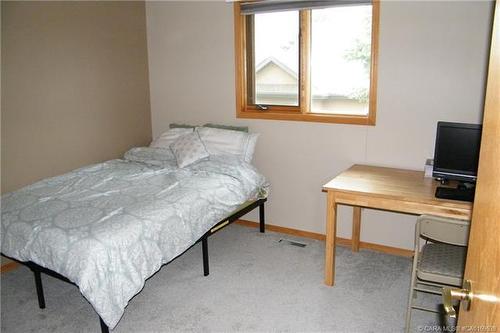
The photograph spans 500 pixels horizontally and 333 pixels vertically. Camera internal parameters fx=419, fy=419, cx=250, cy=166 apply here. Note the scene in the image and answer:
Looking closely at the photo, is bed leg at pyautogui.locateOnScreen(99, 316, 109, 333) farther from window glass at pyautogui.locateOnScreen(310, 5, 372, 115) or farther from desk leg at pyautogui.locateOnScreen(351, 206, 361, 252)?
window glass at pyautogui.locateOnScreen(310, 5, 372, 115)

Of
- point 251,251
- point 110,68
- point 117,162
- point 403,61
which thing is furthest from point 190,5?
point 251,251

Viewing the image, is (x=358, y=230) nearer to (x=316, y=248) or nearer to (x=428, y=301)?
(x=316, y=248)

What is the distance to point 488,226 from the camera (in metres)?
0.95

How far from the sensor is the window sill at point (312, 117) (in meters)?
3.33

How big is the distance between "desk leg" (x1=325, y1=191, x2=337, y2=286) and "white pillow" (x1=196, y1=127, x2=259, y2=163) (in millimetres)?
1068

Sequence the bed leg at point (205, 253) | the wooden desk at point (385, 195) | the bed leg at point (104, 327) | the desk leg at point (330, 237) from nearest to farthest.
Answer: the bed leg at point (104, 327)
the wooden desk at point (385, 195)
the desk leg at point (330, 237)
the bed leg at point (205, 253)

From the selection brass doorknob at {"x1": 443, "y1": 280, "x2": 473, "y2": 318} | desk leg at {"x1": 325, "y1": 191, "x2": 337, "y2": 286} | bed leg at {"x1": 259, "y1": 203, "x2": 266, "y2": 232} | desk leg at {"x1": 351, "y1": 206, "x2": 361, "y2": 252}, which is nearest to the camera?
brass doorknob at {"x1": 443, "y1": 280, "x2": 473, "y2": 318}

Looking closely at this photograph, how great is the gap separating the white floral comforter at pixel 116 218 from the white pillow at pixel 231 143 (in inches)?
5.6

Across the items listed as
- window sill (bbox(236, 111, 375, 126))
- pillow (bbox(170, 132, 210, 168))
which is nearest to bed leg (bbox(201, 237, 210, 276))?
pillow (bbox(170, 132, 210, 168))

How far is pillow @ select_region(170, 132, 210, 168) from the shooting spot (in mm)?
3531

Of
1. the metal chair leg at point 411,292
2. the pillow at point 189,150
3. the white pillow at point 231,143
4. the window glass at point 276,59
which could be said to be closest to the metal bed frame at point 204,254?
the white pillow at point 231,143

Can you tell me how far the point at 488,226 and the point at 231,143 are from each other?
2821 millimetres

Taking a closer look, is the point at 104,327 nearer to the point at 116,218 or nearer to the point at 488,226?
the point at 116,218

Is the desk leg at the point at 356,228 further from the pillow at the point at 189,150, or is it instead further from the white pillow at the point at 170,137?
the white pillow at the point at 170,137
